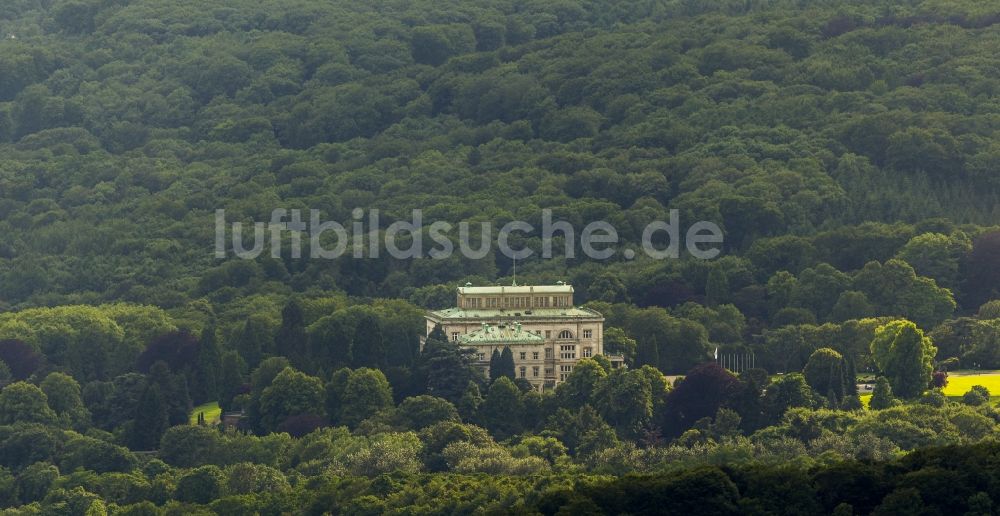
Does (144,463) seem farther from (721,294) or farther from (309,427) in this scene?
(721,294)

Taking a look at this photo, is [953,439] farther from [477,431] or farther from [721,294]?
[721,294]

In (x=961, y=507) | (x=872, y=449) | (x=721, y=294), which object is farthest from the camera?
(x=721, y=294)

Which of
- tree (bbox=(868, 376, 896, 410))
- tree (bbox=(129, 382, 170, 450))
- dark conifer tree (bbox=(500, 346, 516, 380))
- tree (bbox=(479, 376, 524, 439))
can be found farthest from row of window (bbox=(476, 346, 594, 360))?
tree (bbox=(129, 382, 170, 450))

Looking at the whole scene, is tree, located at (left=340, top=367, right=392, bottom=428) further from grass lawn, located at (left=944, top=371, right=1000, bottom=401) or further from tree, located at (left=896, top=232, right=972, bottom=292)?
tree, located at (left=896, top=232, right=972, bottom=292)

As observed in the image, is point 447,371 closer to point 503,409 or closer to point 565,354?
point 503,409

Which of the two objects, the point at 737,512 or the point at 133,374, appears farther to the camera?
the point at 133,374

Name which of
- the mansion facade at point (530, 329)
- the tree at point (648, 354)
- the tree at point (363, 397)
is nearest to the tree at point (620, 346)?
the tree at point (648, 354)

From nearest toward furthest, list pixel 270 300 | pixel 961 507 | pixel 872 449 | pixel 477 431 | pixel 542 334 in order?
pixel 961 507 < pixel 872 449 < pixel 477 431 < pixel 542 334 < pixel 270 300

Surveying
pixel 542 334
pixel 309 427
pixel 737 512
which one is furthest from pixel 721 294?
pixel 737 512
